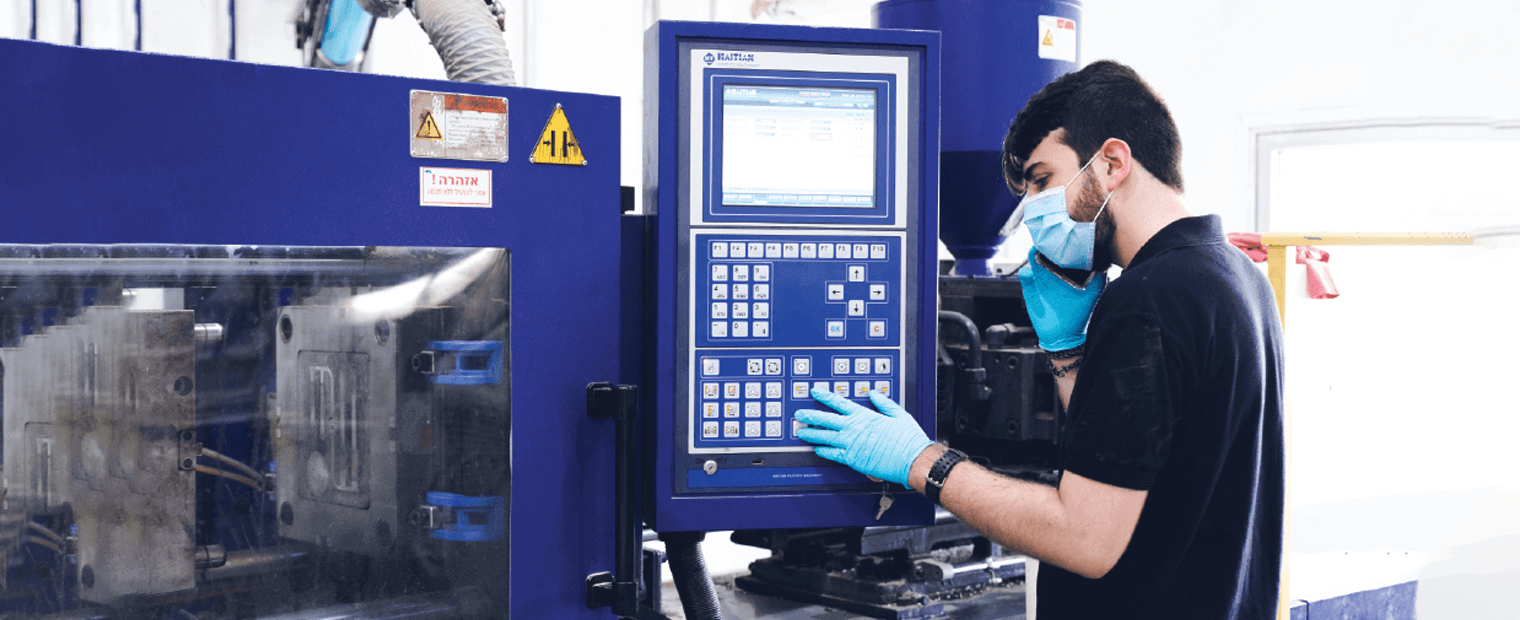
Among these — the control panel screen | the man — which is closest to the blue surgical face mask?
the man

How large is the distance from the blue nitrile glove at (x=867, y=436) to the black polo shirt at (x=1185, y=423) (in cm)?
19

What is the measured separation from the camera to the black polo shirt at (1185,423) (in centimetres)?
114

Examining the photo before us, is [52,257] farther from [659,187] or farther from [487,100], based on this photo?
[659,187]

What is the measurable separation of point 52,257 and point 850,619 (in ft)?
3.93

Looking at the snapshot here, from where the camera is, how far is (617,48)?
2.95 m

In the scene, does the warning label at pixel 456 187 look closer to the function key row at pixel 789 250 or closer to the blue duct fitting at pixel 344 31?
the function key row at pixel 789 250

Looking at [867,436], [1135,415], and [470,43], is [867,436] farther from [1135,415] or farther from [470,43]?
[470,43]

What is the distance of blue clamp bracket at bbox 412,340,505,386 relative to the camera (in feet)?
4.04

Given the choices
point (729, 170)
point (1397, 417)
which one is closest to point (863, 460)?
point (729, 170)

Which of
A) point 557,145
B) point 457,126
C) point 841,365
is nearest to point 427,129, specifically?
point 457,126

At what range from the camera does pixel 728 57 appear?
1.32 meters

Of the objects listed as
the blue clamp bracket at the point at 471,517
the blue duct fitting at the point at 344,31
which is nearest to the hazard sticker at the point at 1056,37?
the blue clamp bracket at the point at 471,517

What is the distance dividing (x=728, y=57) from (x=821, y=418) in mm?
470

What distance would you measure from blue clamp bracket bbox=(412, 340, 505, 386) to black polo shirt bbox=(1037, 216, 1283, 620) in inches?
26.6
